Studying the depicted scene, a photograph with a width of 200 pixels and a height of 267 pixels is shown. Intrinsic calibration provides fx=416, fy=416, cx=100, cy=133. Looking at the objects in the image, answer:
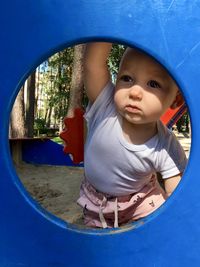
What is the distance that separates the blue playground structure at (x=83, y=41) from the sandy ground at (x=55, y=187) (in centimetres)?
105

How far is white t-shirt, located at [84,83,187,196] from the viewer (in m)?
1.04

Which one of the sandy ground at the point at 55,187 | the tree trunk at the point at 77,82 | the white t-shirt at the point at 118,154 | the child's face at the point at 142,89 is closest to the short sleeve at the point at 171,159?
the white t-shirt at the point at 118,154

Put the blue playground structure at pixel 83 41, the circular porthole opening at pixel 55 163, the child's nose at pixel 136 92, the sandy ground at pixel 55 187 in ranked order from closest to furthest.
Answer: the blue playground structure at pixel 83 41, the child's nose at pixel 136 92, the circular porthole opening at pixel 55 163, the sandy ground at pixel 55 187

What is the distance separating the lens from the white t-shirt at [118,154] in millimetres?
1035

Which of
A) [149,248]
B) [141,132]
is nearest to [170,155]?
[141,132]

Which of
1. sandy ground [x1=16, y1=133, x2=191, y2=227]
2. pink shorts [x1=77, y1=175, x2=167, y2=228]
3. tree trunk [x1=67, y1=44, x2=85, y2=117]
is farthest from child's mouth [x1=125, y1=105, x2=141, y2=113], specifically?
tree trunk [x1=67, y1=44, x2=85, y2=117]

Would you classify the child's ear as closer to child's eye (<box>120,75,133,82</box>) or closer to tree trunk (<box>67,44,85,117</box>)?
child's eye (<box>120,75,133,82</box>)

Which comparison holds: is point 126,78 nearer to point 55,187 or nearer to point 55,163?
point 55,163

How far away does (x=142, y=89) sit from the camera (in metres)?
0.90

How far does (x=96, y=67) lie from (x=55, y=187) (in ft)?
5.95

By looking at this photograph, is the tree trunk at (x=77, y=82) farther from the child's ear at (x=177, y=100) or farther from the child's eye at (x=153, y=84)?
the child's eye at (x=153, y=84)

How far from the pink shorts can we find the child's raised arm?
0.28m

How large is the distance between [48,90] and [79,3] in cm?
1220

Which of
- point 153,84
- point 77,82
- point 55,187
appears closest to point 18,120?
point 77,82
